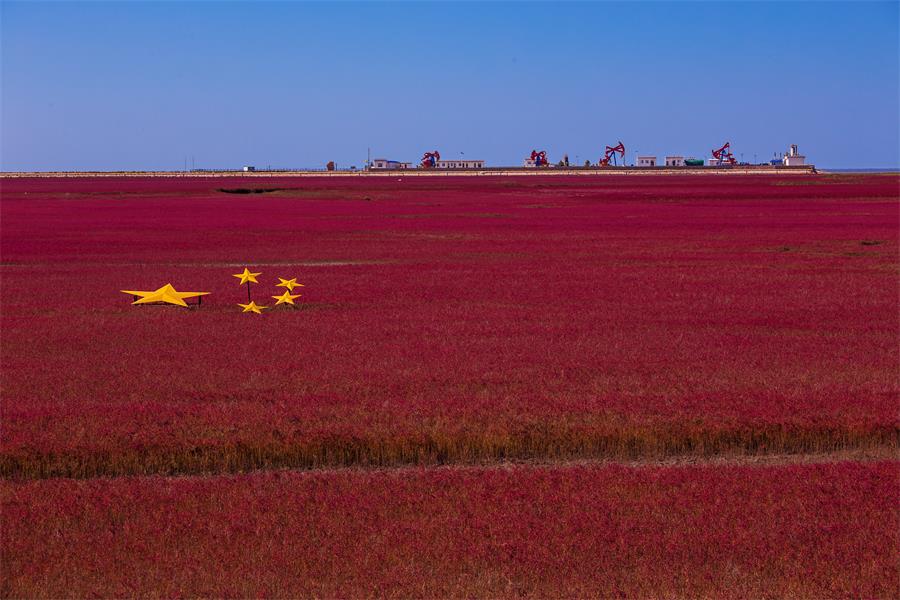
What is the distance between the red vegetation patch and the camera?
10875 mm

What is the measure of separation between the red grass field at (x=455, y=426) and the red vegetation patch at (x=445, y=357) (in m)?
0.06

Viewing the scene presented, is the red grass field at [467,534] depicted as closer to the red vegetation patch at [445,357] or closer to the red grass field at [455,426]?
the red grass field at [455,426]

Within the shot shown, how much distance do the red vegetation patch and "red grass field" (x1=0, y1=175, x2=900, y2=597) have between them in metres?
0.06

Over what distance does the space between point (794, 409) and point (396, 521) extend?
572 cm

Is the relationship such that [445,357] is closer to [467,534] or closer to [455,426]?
[455,426]

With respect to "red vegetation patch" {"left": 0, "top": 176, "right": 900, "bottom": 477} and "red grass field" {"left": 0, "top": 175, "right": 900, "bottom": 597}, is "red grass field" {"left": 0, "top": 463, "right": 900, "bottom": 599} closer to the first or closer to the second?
"red grass field" {"left": 0, "top": 175, "right": 900, "bottom": 597}

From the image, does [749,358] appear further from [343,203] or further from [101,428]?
[343,203]

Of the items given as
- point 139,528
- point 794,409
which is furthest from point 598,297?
point 139,528

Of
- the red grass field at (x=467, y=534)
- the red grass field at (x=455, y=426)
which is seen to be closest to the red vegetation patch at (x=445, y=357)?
the red grass field at (x=455, y=426)

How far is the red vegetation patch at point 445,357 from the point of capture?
428 inches

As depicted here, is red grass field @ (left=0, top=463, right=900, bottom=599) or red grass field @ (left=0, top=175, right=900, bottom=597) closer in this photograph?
red grass field @ (left=0, top=463, right=900, bottom=599)

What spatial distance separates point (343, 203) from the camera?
7444cm

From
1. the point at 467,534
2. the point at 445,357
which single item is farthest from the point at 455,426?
the point at 445,357

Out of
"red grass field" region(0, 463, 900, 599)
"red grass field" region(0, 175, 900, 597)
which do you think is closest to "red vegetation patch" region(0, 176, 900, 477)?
"red grass field" region(0, 175, 900, 597)
